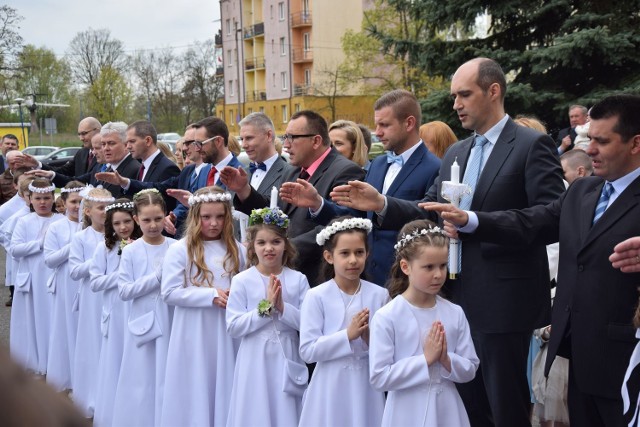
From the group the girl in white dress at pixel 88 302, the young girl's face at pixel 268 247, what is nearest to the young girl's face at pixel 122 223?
the girl in white dress at pixel 88 302

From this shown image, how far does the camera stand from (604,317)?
151 inches

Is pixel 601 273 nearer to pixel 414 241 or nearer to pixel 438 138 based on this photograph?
pixel 414 241

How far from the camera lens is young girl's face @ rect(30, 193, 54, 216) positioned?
9.38 metres

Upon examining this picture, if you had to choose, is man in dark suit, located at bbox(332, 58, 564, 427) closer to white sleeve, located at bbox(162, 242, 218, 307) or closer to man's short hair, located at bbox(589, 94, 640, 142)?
man's short hair, located at bbox(589, 94, 640, 142)

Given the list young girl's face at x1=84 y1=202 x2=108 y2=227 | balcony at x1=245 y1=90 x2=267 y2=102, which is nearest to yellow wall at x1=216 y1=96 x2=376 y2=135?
balcony at x1=245 y1=90 x2=267 y2=102

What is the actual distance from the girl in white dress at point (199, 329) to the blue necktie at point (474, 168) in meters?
2.12

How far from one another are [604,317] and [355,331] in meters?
1.50

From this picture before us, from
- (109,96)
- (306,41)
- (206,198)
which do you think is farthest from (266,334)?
(109,96)

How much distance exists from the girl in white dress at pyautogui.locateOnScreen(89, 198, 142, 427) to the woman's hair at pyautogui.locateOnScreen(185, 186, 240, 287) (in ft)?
4.09

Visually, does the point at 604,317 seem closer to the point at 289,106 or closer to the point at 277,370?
the point at 277,370

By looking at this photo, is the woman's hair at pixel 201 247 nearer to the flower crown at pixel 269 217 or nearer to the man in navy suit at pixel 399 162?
the flower crown at pixel 269 217

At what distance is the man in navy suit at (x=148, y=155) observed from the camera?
8914mm

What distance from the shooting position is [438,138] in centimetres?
696

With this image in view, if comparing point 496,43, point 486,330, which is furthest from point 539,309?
point 496,43
